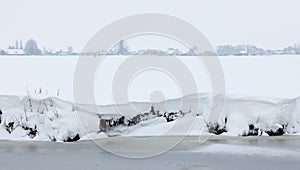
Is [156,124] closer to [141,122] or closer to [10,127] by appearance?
[141,122]

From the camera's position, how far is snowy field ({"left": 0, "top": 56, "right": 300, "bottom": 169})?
18.6 feet

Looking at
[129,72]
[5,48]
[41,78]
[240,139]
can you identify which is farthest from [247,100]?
[5,48]

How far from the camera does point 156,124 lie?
7.23 meters

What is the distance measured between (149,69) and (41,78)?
2722mm

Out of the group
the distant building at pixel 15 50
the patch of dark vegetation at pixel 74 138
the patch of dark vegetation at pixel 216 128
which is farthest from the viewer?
the distant building at pixel 15 50

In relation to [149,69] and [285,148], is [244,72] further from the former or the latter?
[285,148]

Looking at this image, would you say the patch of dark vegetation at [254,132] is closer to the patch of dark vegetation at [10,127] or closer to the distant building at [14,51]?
the patch of dark vegetation at [10,127]

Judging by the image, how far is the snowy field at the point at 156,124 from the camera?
18.6ft

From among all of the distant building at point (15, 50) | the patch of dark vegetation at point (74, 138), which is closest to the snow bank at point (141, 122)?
the patch of dark vegetation at point (74, 138)

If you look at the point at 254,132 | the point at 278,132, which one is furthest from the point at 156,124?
the point at 278,132

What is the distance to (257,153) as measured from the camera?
231 inches

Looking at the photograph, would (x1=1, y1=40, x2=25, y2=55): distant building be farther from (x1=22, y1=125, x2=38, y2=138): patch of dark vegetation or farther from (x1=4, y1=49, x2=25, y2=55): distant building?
(x1=22, y1=125, x2=38, y2=138): patch of dark vegetation

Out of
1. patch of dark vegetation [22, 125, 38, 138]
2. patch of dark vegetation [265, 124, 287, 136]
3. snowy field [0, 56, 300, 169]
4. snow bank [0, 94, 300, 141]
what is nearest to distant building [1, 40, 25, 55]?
snowy field [0, 56, 300, 169]

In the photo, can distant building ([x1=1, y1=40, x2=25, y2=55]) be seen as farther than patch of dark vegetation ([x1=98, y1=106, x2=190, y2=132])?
Yes
